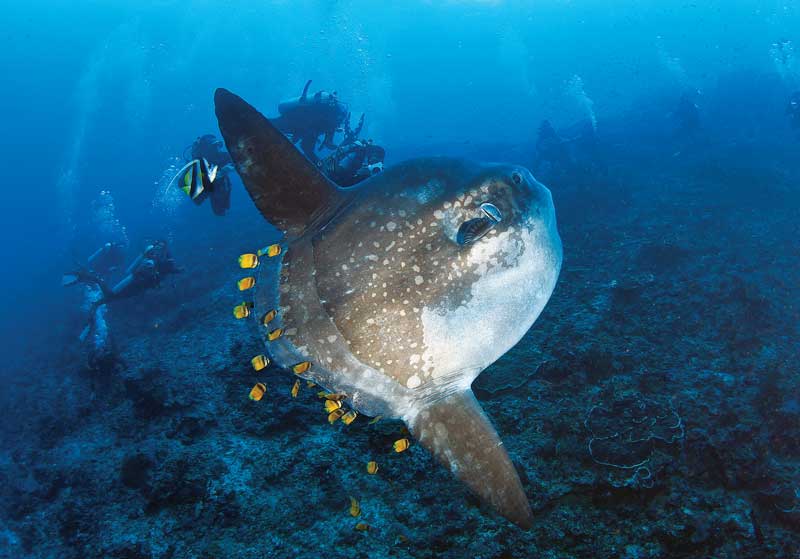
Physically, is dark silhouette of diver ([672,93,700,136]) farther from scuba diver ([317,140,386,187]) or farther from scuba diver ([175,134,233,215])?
scuba diver ([175,134,233,215])

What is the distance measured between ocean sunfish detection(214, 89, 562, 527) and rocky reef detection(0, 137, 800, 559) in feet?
2.34

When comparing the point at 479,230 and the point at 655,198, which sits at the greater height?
the point at 479,230

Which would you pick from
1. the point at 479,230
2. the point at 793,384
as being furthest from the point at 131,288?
the point at 793,384

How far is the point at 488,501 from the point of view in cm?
186

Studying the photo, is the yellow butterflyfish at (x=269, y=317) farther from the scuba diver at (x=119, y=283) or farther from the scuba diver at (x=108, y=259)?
the scuba diver at (x=108, y=259)

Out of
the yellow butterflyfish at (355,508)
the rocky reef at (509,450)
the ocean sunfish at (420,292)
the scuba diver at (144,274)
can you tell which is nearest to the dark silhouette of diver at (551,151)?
the rocky reef at (509,450)

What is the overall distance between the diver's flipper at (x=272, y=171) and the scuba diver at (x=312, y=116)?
8.91 m

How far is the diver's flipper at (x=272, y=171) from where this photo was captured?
2.11m

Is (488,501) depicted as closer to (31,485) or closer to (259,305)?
(259,305)

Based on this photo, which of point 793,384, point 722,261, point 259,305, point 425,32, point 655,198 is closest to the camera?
point 259,305

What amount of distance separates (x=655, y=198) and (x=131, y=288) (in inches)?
510

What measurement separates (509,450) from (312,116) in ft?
34.3

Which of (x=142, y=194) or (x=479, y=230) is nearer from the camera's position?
(x=479, y=230)

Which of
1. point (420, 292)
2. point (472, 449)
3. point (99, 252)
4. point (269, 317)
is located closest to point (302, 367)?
point (269, 317)
